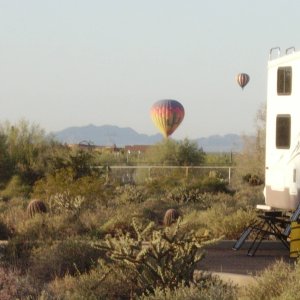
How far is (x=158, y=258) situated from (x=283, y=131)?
6.09 metres

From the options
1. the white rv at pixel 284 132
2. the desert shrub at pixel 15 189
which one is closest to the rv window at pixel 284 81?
the white rv at pixel 284 132

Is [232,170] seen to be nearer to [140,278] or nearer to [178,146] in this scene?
[178,146]

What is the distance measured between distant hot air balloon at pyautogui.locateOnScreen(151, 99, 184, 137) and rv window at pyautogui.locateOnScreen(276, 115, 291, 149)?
176 feet

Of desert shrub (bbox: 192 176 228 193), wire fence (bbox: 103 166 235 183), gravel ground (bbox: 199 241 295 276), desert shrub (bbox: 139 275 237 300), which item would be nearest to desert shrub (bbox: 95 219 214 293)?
desert shrub (bbox: 139 275 237 300)

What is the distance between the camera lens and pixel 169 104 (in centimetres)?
7300

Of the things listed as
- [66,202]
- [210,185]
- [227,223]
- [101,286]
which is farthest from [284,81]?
[210,185]

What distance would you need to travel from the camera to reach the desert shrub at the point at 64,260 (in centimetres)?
1412

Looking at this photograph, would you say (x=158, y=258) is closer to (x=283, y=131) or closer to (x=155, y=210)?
(x=283, y=131)

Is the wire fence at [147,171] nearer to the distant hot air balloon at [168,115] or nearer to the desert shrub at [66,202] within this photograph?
the desert shrub at [66,202]

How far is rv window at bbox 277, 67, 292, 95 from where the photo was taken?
16.7m

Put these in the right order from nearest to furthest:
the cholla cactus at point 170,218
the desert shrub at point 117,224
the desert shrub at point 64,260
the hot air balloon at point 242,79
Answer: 1. the desert shrub at point 64,260
2. the desert shrub at point 117,224
3. the cholla cactus at point 170,218
4. the hot air balloon at point 242,79

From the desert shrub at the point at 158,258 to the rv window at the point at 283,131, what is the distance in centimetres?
541

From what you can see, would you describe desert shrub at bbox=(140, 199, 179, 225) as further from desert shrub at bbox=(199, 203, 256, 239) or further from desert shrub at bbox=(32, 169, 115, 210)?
desert shrub at bbox=(199, 203, 256, 239)

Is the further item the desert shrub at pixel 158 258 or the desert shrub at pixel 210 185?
the desert shrub at pixel 210 185
